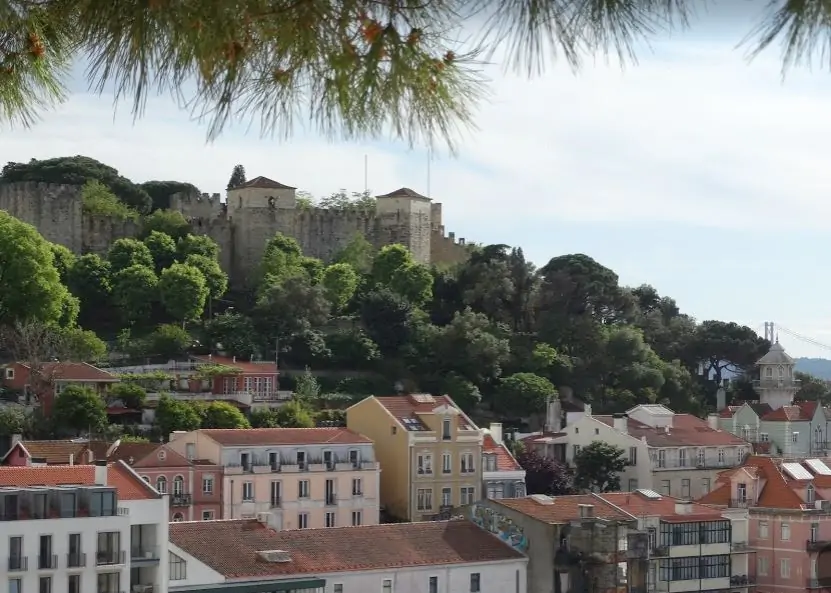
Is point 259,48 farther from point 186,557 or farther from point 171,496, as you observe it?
point 171,496

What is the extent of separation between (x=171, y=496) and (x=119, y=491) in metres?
8.58

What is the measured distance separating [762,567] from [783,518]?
1.26 metres

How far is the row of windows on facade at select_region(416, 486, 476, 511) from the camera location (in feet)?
144

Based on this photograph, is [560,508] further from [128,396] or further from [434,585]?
[128,396]

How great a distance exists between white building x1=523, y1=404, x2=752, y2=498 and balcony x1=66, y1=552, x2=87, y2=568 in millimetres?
23063

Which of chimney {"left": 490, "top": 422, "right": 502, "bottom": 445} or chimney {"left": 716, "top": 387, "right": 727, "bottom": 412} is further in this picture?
chimney {"left": 716, "top": 387, "right": 727, "bottom": 412}

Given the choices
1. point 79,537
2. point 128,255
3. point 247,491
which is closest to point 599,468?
Answer: point 247,491

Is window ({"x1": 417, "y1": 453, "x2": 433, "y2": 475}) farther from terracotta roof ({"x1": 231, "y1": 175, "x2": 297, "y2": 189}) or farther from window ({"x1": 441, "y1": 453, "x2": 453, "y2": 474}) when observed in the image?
terracotta roof ({"x1": 231, "y1": 175, "x2": 297, "y2": 189})

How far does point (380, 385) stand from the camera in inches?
2157

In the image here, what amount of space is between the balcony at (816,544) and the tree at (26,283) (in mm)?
22762

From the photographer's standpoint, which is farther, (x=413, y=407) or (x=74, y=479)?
(x=413, y=407)

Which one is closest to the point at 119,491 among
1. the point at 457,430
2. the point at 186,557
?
the point at 186,557

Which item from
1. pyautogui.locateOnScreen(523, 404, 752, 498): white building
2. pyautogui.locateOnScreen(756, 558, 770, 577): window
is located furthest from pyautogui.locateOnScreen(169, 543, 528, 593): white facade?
pyautogui.locateOnScreen(523, 404, 752, 498): white building

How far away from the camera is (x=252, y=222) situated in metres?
64.8
